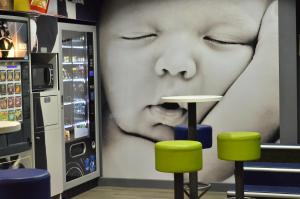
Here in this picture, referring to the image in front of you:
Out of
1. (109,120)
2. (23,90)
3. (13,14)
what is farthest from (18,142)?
(109,120)

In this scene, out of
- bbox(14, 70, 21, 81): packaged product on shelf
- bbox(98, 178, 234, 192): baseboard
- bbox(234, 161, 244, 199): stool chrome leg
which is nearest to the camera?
bbox(234, 161, 244, 199): stool chrome leg

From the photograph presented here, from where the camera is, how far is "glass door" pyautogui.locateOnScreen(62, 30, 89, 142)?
23.5 ft

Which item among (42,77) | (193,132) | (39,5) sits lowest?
(193,132)

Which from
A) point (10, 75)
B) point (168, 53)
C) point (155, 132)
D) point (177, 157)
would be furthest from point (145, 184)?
point (177, 157)

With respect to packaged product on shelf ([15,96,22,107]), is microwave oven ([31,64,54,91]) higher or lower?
higher

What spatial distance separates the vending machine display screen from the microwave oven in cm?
31

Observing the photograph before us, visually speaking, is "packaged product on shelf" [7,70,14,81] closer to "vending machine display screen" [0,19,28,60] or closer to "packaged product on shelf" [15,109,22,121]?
"vending machine display screen" [0,19,28,60]

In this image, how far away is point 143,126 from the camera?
25.2 feet

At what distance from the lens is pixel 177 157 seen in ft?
15.4

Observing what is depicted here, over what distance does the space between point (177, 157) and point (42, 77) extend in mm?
2324

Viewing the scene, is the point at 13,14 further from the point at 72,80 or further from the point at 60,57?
the point at 72,80

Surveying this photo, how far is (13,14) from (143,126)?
8.77 ft

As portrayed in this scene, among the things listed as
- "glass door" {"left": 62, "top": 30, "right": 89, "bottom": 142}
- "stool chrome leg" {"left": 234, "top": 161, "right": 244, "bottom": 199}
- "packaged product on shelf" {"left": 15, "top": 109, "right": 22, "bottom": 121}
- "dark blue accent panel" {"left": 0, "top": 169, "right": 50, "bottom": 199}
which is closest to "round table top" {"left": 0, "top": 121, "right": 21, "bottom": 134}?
"dark blue accent panel" {"left": 0, "top": 169, "right": 50, "bottom": 199}

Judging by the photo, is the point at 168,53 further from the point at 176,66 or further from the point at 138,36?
the point at 138,36
